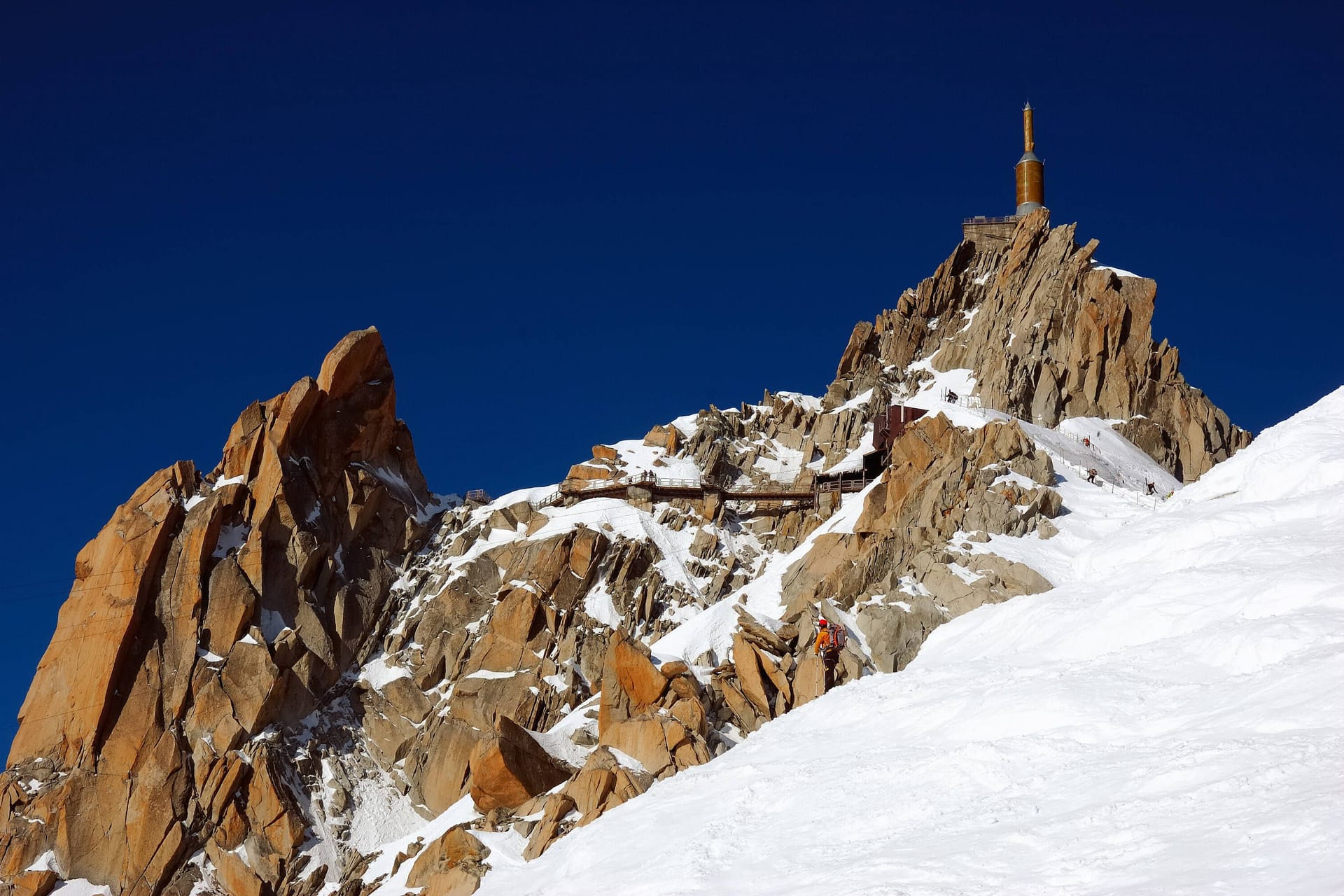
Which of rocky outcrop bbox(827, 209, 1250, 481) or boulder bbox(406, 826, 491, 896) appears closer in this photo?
boulder bbox(406, 826, 491, 896)

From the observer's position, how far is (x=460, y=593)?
3088 inches

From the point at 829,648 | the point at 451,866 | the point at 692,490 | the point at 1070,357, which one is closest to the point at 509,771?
the point at 451,866

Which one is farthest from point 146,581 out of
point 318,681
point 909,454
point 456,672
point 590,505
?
point 909,454

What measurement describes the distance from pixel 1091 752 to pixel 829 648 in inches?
835


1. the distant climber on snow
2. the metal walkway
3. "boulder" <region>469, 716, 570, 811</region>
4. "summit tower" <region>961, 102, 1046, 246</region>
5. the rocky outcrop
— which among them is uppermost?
"summit tower" <region>961, 102, 1046, 246</region>

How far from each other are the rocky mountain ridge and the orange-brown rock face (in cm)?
16

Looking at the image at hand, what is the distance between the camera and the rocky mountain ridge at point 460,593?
56344 mm

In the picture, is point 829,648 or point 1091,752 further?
point 829,648

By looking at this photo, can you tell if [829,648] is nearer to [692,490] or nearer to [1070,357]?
[692,490]

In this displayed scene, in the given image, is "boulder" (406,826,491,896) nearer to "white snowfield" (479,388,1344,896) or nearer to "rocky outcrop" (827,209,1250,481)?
"white snowfield" (479,388,1344,896)

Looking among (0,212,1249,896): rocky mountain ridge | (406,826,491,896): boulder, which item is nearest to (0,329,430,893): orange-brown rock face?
(0,212,1249,896): rocky mountain ridge

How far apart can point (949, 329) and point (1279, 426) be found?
4390cm

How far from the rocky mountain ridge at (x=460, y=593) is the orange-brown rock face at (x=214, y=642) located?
0.16 meters

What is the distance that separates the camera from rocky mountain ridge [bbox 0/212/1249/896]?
56.3m
